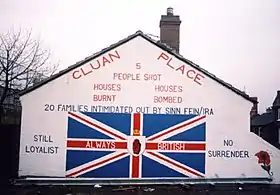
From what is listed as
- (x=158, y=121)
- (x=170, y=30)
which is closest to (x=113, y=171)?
(x=158, y=121)

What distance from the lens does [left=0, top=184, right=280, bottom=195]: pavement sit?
50.6 feet

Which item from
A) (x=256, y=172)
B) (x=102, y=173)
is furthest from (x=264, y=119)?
(x=102, y=173)

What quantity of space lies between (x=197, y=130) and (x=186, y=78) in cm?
210

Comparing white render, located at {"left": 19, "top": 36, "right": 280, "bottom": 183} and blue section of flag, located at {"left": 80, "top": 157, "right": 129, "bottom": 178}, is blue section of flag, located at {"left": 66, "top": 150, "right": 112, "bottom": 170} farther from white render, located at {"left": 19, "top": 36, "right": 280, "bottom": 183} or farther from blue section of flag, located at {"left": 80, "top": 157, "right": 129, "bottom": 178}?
blue section of flag, located at {"left": 80, "top": 157, "right": 129, "bottom": 178}

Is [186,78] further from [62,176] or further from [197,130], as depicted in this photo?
[62,176]

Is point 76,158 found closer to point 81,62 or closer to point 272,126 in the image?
point 81,62

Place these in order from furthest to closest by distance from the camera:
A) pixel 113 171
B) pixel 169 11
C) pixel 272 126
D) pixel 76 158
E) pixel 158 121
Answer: pixel 272 126 < pixel 169 11 < pixel 158 121 < pixel 113 171 < pixel 76 158

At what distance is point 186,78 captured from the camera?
1717 centimetres

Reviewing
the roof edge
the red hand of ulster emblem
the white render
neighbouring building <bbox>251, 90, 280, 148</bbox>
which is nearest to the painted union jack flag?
the red hand of ulster emblem

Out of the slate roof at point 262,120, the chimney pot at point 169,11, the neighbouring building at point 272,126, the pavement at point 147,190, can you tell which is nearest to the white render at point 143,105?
the pavement at point 147,190

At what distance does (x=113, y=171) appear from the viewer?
1664cm

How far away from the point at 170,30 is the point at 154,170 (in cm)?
688

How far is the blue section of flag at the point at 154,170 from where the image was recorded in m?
16.7

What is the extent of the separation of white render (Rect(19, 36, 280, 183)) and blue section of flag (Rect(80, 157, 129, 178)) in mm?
1231
